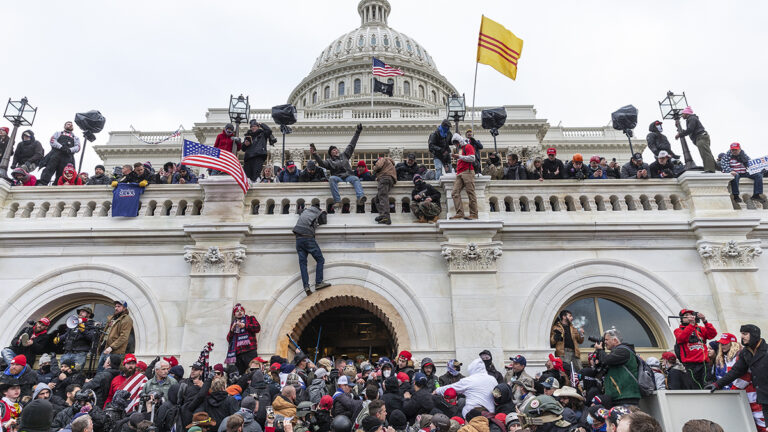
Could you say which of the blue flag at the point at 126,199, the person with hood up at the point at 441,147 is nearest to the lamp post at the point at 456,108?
the person with hood up at the point at 441,147

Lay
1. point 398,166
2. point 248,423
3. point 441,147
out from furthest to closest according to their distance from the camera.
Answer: point 441,147 → point 398,166 → point 248,423

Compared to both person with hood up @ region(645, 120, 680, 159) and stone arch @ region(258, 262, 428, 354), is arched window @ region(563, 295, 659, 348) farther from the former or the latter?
person with hood up @ region(645, 120, 680, 159)

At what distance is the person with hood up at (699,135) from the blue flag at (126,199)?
14.2 m

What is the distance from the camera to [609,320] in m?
11.8

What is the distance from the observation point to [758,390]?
277 inches

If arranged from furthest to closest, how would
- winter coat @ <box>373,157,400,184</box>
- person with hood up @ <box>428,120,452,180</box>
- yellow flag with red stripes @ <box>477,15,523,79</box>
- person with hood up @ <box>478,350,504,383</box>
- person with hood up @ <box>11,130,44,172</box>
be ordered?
yellow flag with red stripes @ <box>477,15,523,79</box> → person with hood up @ <box>428,120,452,180</box> → person with hood up @ <box>11,130,44,172</box> → winter coat @ <box>373,157,400,184</box> → person with hood up @ <box>478,350,504,383</box>

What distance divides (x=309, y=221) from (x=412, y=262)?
8.63ft

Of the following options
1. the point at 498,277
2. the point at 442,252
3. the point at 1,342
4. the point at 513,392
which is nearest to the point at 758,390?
the point at 513,392

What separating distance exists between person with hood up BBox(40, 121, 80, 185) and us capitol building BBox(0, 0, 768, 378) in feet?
5.99

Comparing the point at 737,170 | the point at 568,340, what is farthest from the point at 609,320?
the point at 737,170

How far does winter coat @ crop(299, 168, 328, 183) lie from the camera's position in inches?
539

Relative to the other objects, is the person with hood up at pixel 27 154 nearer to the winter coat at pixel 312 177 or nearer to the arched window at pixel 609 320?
the winter coat at pixel 312 177

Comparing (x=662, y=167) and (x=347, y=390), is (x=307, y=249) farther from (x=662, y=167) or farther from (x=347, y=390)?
(x=662, y=167)

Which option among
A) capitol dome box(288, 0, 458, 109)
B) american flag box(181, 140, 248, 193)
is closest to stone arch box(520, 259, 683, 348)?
american flag box(181, 140, 248, 193)
